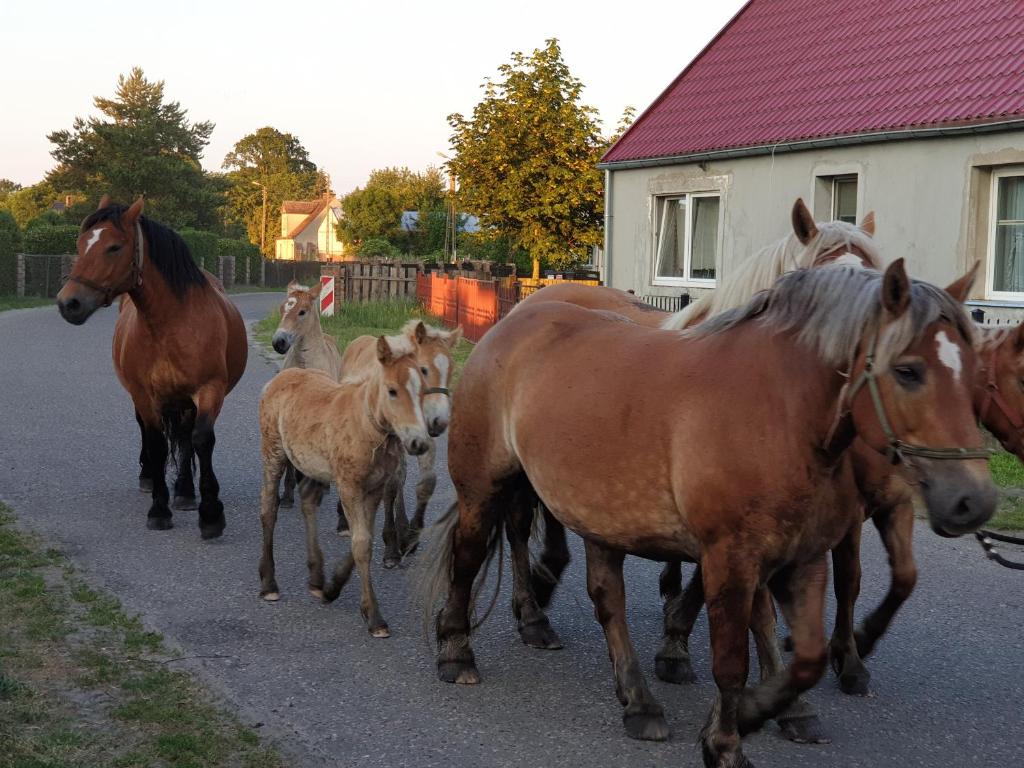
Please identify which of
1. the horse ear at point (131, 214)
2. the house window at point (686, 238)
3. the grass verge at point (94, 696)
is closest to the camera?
the grass verge at point (94, 696)

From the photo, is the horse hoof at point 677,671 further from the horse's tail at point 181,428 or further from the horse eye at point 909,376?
the horse's tail at point 181,428

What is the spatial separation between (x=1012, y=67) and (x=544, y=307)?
1047 centimetres

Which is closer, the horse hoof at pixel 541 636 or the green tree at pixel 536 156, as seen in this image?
the horse hoof at pixel 541 636

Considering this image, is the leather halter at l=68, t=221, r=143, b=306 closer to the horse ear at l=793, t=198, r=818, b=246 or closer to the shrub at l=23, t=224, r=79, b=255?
the horse ear at l=793, t=198, r=818, b=246

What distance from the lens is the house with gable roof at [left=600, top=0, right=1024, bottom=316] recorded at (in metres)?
13.6

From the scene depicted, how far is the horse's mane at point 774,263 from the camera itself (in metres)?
5.21

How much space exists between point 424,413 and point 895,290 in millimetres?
2876

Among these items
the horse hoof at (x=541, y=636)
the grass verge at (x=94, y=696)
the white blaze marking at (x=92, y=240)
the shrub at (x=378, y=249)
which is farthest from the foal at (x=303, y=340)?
the shrub at (x=378, y=249)

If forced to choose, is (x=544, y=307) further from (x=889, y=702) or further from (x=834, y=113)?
(x=834, y=113)

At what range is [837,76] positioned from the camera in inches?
647

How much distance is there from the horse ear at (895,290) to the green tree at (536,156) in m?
26.1

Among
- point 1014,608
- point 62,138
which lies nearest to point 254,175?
point 62,138

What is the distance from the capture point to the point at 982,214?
44.5 ft

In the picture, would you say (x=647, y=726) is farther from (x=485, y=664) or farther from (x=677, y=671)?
(x=485, y=664)
